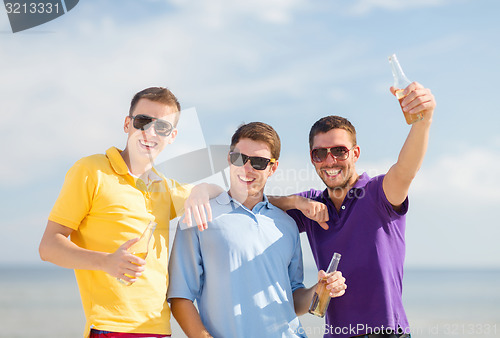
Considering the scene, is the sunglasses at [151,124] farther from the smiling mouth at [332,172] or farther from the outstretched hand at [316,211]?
the smiling mouth at [332,172]

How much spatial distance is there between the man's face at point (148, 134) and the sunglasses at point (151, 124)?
12mm

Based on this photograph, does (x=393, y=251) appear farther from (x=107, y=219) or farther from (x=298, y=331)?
(x=107, y=219)

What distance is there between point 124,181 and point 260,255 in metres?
1.21

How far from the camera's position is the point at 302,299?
4.13 meters

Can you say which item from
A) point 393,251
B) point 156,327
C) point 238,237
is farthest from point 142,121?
point 393,251

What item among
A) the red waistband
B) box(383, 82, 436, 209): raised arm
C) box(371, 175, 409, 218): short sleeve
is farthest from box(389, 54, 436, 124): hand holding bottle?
the red waistband

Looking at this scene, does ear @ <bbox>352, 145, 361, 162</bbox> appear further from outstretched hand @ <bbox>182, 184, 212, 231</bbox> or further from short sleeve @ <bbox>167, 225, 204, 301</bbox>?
short sleeve @ <bbox>167, 225, 204, 301</bbox>

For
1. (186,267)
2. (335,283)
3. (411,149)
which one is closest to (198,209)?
(186,267)

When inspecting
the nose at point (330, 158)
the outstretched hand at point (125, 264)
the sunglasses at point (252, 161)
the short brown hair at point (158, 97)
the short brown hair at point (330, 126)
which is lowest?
the outstretched hand at point (125, 264)

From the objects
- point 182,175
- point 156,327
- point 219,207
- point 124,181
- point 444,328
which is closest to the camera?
point 156,327

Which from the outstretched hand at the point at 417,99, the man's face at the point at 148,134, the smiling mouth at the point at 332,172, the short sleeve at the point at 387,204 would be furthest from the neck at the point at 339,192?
the man's face at the point at 148,134

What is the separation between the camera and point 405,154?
12.5ft

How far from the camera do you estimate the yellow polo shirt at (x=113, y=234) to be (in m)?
3.53

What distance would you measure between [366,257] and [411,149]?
0.99 metres
